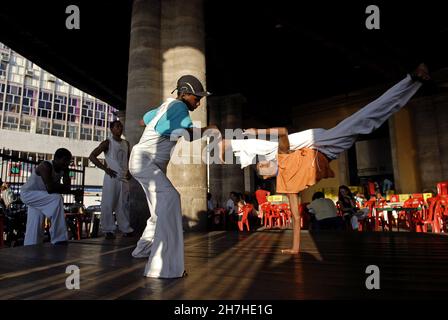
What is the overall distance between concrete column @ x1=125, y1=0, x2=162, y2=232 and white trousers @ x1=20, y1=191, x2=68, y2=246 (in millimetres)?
2564

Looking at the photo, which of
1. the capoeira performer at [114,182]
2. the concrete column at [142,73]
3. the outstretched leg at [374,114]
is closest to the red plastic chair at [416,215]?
the outstretched leg at [374,114]

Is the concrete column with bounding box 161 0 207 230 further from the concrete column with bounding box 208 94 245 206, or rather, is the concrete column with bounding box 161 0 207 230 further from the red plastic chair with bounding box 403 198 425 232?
the concrete column with bounding box 208 94 245 206

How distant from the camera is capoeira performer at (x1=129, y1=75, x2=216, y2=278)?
2.66 metres

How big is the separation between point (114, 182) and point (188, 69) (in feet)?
11.8

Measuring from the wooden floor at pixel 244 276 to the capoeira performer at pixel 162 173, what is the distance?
6.3 inches

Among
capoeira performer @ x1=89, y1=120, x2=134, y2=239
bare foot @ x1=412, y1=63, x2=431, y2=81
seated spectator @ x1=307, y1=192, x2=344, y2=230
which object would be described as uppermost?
bare foot @ x1=412, y1=63, x2=431, y2=81

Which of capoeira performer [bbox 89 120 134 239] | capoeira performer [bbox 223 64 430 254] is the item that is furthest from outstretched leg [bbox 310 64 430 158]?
capoeira performer [bbox 89 120 134 239]

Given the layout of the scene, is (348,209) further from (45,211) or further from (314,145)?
(45,211)

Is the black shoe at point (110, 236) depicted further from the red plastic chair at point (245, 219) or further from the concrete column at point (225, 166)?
the concrete column at point (225, 166)

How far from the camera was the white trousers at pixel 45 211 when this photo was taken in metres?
5.50

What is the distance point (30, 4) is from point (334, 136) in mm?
11998
